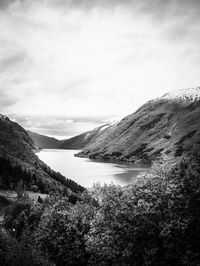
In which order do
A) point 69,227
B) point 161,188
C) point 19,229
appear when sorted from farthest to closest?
point 19,229 < point 69,227 < point 161,188

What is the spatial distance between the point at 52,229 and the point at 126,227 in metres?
13.6

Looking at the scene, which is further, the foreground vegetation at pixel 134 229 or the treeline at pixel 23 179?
the treeline at pixel 23 179

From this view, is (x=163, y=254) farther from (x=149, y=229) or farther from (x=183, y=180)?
(x=183, y=180)

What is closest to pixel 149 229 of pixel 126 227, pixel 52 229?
pixel 126 227

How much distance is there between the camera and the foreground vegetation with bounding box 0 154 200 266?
32.4 m

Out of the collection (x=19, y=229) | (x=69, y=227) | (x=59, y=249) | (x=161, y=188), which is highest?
(x=161, y=188)

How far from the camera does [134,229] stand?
33469 mm

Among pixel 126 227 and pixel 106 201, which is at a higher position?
pixel 106 201

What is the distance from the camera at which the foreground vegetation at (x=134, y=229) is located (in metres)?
32.4

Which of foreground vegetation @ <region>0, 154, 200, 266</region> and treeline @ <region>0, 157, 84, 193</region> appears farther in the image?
treeline @ <region>0, 157, 84, 193</region>

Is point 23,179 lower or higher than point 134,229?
lower

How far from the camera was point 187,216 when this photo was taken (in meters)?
33.2

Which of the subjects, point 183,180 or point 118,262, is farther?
point 183,180

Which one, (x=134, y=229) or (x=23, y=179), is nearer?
(x=134, y=229)
